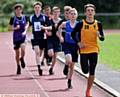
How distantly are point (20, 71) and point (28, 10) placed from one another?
87.6ft

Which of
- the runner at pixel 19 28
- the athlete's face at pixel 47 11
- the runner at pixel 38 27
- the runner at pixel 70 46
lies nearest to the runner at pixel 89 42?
Result: the runner at pixel 70 46

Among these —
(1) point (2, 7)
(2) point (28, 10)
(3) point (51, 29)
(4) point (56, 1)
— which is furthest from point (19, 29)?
(1) point (2, 7)

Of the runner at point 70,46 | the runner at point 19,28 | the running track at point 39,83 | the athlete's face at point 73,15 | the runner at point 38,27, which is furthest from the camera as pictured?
the runner at point 19,28

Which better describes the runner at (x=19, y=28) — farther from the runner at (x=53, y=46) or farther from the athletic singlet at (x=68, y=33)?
the athletic singlet at (x=68, y=33)

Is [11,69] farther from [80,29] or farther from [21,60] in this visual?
[80,29]

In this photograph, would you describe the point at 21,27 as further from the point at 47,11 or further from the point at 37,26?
the point at 47,11

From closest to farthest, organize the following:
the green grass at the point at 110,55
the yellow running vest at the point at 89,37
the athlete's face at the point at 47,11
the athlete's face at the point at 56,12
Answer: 1. the yellow running vest at the point at 89,37
2. the athlete's face at the point at 56,12
3. the athlete's face at the point at 47,11
4. the green grass at the point at 110,55

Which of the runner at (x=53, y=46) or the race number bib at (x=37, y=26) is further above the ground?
the race number bib at (x=37, y=26)

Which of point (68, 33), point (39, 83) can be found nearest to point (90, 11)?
point (68, 33)

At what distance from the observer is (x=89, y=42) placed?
521 inches

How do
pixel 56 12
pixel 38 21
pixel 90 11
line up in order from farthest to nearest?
1. pixel 38 21
2. pixel 56 12
3. pixel 90 11

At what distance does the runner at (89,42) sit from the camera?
43.0 ft

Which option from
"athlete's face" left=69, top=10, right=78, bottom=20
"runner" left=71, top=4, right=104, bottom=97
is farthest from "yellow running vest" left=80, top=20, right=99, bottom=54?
"athlete's face" left=69, top=10, right=78, bottom=20

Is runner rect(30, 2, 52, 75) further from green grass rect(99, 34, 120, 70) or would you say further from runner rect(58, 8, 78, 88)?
green grass rect(99, 34, 120, 70)
